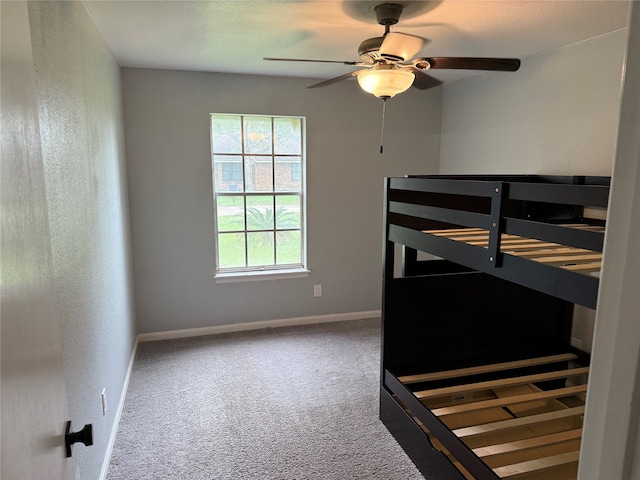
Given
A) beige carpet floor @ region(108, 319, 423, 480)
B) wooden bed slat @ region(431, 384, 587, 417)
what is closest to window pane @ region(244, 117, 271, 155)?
beige carpet floor @ region(108, 319, 423, 480)

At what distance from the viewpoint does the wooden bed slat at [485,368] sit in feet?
7.98

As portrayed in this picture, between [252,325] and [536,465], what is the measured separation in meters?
2.71

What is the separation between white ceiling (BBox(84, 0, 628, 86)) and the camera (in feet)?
6.91

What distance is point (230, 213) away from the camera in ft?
12.6

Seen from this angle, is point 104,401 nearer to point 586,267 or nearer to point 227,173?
point 227,173

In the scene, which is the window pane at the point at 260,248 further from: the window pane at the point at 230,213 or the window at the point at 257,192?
the window pane at the point at 230,213

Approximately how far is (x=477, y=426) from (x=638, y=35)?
6.82 feet

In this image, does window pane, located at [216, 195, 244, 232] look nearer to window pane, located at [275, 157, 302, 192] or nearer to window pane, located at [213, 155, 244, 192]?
window pane, located at [213, 155, 244, 192]

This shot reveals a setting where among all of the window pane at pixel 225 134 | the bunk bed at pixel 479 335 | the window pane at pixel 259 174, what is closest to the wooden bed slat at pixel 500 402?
the bunk bed at pixel 479 335

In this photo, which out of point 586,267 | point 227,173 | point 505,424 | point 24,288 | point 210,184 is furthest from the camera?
point 227,173

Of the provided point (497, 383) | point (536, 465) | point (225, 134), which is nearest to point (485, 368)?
point (497, 383)

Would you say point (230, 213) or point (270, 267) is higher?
point (230, 213)

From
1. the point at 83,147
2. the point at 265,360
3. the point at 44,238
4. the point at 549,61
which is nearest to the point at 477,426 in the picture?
the point at 265,360

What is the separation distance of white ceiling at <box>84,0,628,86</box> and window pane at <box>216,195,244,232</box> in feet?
3.96
